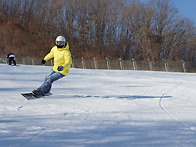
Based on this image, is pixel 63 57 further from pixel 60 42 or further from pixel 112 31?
pixel 112 31

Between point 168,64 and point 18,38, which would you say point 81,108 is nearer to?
point 168,64

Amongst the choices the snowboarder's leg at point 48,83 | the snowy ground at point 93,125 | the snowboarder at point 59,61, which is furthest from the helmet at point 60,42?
the snowy ground at point 93,125

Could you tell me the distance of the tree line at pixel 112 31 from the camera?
137 ft

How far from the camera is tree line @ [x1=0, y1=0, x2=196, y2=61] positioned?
137 feet

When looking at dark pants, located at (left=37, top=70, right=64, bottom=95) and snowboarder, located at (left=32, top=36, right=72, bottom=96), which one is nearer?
snowboarder, located at (left=32, top=36, right=72, bottom=96)

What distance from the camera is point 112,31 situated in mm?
51000

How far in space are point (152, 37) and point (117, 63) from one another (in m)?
11.2

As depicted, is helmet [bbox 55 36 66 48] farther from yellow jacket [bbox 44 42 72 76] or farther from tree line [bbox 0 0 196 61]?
tree line [bbox 0 0 196 61]

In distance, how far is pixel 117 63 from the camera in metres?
33.9

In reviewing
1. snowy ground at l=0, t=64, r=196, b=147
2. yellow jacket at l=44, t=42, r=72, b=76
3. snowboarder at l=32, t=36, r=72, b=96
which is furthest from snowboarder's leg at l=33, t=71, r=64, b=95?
snowy ground at l=0, t=64, r=196, b=147

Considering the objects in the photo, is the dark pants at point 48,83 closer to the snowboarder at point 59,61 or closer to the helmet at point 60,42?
the snowboarder at point 59,61

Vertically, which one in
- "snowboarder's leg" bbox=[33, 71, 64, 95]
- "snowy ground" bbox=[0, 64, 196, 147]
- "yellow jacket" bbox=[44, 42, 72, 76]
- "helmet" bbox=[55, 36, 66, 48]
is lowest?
"snowy ground" bbox=[0, 64, 196, 147]

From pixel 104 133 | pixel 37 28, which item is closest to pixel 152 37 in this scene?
pixel 37 28

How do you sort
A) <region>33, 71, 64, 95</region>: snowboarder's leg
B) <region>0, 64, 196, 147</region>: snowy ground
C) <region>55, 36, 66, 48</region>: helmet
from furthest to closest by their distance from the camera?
<region>33, 71, 64, 95</region>: snowboarder's leg → <region>55, 36, 66, 48</region>: helmet → <region>0, 64, 196, 147</region>: snowy ground
